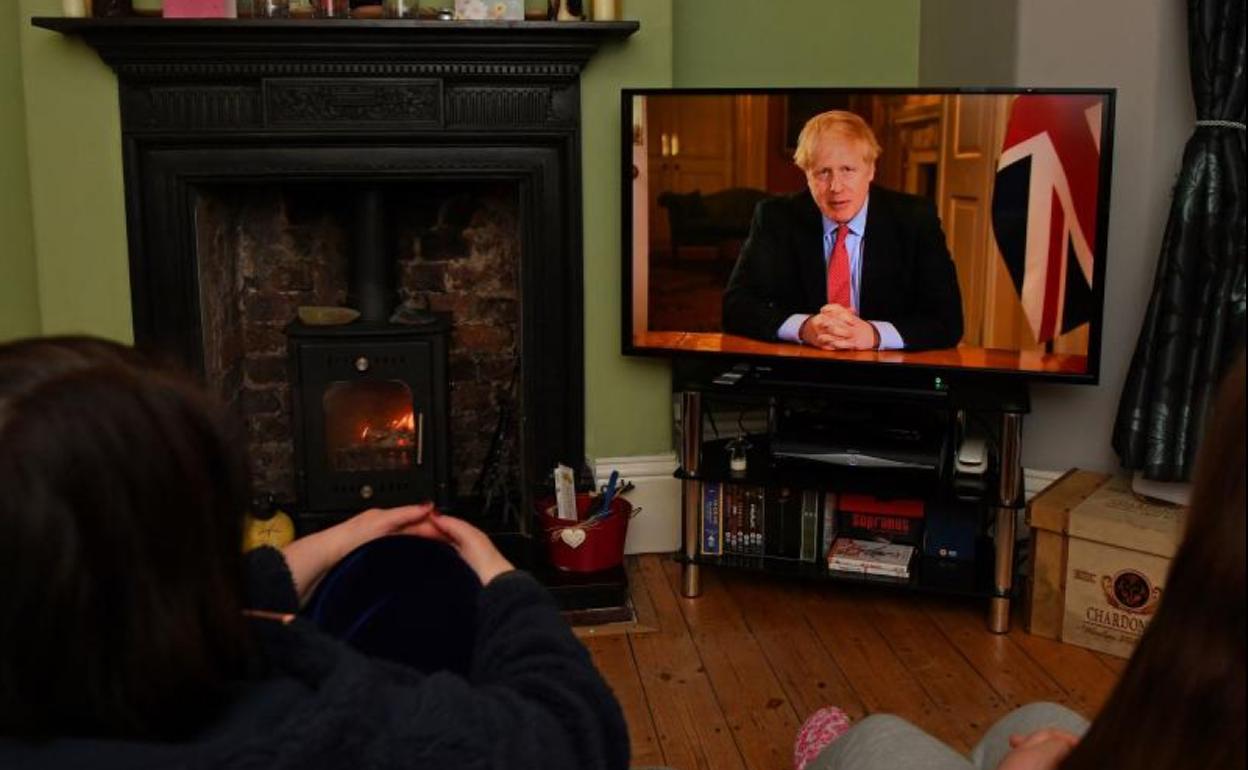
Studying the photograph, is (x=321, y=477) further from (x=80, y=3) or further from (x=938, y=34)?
(x=938, y=34)

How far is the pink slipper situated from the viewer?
7.30ft

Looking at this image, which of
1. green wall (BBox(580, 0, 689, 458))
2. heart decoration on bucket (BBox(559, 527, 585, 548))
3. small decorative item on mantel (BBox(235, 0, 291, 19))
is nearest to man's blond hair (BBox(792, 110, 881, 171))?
green wall (BBox(580, 0, 689, 458))

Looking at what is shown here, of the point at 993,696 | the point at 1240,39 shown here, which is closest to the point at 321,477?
the point at 993,696

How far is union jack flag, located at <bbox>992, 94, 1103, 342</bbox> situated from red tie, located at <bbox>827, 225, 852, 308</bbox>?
14.0 inches

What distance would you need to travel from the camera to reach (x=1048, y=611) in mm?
2975

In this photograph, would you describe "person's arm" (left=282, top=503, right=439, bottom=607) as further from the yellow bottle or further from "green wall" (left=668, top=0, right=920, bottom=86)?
"green wall" (left=668, top=0, right=920, bottom=86)

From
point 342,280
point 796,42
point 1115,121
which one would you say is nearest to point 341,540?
point 1115,121

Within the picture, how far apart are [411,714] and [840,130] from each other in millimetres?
2424

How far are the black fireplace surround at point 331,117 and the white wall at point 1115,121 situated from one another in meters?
1.02

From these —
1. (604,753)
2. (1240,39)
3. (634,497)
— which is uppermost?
(1240,39)

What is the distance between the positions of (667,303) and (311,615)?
7.03 feet

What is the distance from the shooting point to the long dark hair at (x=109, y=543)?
0.78 metres

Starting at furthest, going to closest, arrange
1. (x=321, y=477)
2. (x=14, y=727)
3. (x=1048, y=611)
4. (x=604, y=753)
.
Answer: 1. (x=321, y=477)
2. (x=1048, y=611)
3. (x=604, y=753)
4. (x=14, y=727)

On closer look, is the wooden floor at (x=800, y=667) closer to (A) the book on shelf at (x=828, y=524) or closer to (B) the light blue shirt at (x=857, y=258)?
(A) the book on shelf at (x=828, y=524)
